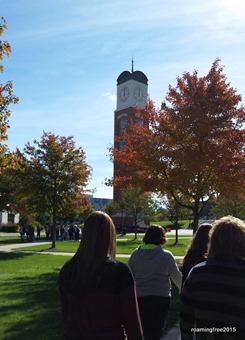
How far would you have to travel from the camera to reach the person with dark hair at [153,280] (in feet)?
15.3

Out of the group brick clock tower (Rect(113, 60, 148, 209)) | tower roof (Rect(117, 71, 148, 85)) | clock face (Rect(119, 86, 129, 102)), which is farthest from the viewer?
tower roof (Rect(117, 71, 148, 85))

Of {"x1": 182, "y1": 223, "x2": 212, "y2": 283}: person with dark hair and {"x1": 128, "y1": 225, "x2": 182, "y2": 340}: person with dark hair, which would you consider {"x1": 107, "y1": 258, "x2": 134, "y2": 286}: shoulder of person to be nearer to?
{"x1": 182, "y1": 223, "x2": 212, "y2": 283}: person with dark hair

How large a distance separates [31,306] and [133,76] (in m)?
74.6

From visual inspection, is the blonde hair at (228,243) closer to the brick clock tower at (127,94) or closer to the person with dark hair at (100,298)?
the person with dark hair at (100,298)

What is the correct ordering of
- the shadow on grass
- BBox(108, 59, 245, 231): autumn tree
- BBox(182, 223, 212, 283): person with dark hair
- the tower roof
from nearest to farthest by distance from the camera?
BBox(182, 223, 212, 283): person with dark hair < the shadow on grass < BBox(108, 59, 245, 231): autumn tree < the tower roof

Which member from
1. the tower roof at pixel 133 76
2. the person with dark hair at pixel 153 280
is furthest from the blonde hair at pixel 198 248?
the tower roof at pixel 133 76

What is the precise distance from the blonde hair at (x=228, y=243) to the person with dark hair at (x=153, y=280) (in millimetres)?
1801

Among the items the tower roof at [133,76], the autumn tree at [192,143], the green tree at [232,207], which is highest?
the tower roof at [133,76]

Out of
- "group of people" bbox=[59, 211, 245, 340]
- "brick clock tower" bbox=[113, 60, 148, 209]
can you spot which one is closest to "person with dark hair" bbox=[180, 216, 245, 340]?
"group of people" bbox=[59, 211, 245, 340]

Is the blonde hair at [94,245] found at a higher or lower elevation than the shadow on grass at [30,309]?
higher

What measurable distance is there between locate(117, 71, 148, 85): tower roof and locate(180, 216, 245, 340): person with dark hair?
78476mm

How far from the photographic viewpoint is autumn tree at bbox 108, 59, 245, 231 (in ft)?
51.0

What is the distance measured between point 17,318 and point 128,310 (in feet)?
16.5

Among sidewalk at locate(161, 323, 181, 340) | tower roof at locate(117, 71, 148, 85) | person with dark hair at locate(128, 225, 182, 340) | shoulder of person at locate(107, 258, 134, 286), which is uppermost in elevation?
tower roof at locate(117, 71, 148, 85)
